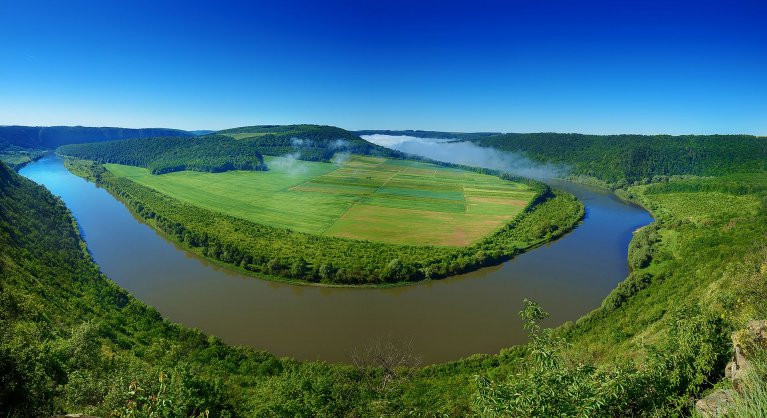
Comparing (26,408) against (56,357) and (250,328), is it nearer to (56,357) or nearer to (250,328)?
(56,357)

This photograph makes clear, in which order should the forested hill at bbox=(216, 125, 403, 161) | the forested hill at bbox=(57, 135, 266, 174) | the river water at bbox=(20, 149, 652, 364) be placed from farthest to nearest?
1. the forested hill at bbox=(216, 125, 403, 161)
2. the forested hill at bbox=(57, 135, 266, 174)
3. the river water at bbox=(20, 149, 652, 364)

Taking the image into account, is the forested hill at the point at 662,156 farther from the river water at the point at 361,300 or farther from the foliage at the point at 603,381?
the foliage at the point at 603,381

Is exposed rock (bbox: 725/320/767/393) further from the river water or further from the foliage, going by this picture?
the river water

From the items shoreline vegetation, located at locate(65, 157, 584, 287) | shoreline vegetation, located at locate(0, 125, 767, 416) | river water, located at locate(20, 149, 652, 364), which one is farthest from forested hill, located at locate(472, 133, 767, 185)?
river water, located at locate(20, 149, 652, 364)

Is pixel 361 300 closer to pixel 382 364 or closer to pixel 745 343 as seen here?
pixel 382 364

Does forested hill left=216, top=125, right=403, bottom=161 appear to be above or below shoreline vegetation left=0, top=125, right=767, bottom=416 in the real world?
above

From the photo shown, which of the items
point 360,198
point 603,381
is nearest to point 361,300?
point 603,381

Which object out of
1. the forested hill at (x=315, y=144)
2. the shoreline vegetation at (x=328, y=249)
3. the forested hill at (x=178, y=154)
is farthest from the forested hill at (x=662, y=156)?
the forested hill at (x=178, y=154)
